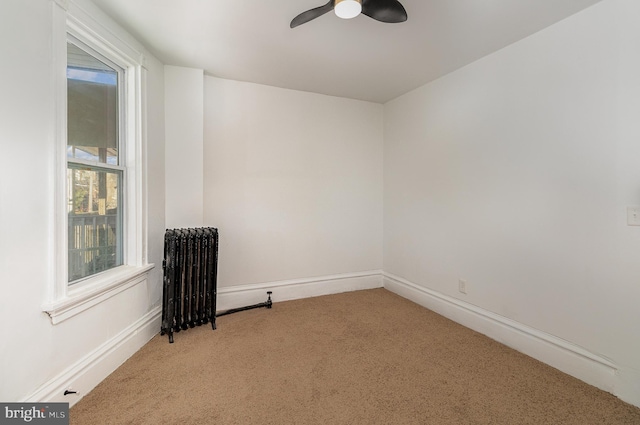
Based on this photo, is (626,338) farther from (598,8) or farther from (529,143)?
(598,8)

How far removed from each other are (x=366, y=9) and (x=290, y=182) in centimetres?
205

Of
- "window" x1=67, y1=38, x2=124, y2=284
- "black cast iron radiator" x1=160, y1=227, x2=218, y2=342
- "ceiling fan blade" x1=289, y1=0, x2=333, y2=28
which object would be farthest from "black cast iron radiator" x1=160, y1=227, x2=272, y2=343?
"ceiling fan blade" x1=289, y1=0, x2=333, y2=28

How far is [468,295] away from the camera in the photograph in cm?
264

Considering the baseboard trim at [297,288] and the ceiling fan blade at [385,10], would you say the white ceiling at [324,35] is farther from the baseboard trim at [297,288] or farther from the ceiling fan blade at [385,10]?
the baseboard trim at [297,288]

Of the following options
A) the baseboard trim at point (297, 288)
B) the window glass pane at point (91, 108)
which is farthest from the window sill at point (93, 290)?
the baseboard trim at point (297, 288)

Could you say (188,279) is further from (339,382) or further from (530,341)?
(530,341)

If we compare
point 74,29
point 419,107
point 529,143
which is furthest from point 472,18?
point 74,29

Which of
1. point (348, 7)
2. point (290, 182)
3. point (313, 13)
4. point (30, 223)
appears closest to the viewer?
point (30, 223)

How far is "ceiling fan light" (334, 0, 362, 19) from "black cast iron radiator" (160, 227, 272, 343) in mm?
2068

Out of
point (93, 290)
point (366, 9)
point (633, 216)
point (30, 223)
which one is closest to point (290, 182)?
point (366, 9)

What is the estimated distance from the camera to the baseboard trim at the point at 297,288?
3.05 meters

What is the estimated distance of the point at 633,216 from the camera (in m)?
1.64

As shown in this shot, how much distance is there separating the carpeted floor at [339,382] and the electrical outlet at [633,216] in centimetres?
111

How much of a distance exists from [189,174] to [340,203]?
6.16 feet
